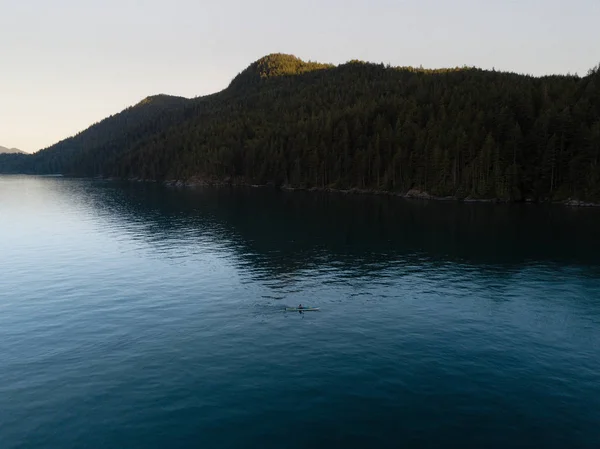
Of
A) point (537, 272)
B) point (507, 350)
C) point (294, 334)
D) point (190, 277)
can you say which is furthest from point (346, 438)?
point (537, 272)

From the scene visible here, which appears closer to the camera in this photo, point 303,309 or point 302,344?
point 302,344

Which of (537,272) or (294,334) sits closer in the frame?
(294,334)

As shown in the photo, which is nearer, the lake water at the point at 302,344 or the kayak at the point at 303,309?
the lake water at the point at 302,344

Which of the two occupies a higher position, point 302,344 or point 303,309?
point 303,309

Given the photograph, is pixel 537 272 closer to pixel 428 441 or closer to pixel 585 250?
pixel 585 250

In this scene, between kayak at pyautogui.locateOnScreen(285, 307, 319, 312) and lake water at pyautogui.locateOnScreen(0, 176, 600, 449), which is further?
kayak at pyautogui.locateOnScreen(285, 307, 319, 312)

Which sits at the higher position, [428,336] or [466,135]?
[466,135]

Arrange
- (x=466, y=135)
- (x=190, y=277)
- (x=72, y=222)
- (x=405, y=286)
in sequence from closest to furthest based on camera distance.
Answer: (x=405, y=286) → (x=190, y=277) → (x=72, y=222) → (x=466, y=135)

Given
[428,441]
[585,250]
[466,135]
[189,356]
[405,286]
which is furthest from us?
[466,135]
